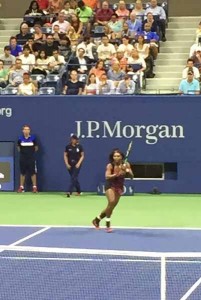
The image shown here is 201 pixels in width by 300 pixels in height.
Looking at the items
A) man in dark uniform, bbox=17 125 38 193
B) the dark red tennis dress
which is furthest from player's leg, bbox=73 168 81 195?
the dark red tennis dress

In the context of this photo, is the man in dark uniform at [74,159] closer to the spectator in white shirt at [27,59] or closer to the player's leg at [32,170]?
the player's leg at [32,170]

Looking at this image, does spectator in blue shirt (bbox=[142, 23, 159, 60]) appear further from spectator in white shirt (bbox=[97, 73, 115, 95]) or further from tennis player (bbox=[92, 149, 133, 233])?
tennis player (bbox=[92, 149, 133, 233])

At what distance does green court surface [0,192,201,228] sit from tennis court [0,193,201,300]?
2cm

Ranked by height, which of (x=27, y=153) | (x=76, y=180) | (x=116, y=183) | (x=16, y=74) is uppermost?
(x=16, y=74)

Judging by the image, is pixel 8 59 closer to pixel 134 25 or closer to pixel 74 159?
pixel 134 25

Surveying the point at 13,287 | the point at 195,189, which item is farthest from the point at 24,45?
the point at 13,287

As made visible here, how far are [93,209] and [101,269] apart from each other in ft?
25.2

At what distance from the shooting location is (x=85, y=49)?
2294cm

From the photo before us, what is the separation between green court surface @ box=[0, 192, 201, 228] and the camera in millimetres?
16375

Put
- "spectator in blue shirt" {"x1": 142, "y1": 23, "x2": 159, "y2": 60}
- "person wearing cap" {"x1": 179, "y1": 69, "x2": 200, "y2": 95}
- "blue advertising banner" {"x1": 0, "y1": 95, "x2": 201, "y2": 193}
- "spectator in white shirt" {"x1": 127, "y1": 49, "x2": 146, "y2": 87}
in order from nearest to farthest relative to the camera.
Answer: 1. "person wearing cap" {"x1": 179, "y1": 69, "x2": 200, "y2": 95}
2. "blue advertising banner" {"x1": 0, "y1": 95, "x2": 201, "y2": 193}
3. "spectator in white shirt" {"x1": 127, "y1": 49, "x2": 146, "y2": 87}
4. "spectator in blue shirt" {"x1": 142, "y1": 23, "x2": 159, "y2": 60}

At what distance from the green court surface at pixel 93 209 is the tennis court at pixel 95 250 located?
0.02 m

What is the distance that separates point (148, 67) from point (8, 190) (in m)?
5.56

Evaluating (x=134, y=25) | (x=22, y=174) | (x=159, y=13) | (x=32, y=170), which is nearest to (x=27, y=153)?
(x=32, y=170)

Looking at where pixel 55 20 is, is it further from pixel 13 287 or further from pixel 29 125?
pixel 13 287
